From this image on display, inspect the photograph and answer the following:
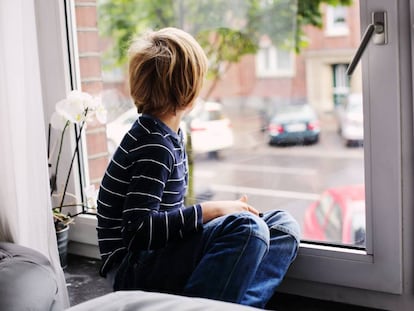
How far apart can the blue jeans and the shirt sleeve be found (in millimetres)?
40

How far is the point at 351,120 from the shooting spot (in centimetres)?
178

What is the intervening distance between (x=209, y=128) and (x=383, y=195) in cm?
64

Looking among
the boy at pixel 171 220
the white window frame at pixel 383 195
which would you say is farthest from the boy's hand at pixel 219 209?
the white window frame at pixel 383 195

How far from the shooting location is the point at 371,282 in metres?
1.70

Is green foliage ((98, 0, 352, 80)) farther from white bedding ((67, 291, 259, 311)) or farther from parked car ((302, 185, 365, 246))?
white bedding ((67, 291, 259, 311))

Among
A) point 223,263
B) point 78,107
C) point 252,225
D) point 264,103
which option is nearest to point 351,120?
point 264,103

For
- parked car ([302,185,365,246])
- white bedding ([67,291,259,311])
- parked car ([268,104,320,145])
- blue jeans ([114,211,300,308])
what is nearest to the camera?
white bedding ([67,291,259,311])

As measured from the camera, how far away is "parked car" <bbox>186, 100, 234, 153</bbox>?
2.08 m

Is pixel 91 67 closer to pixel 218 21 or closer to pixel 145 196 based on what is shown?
pixel 218 21

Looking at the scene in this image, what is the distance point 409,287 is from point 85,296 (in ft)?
2.90

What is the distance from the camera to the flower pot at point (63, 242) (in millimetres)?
2100

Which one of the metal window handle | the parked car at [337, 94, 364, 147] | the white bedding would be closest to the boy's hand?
the parked car at [337, 94, 364, 147]

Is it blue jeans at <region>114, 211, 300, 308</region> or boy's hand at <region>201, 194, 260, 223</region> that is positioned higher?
boy's hand at <region>201, 194, 260, 223</region>

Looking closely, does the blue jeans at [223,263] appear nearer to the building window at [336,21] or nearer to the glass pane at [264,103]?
the glass pane at [264,103]
